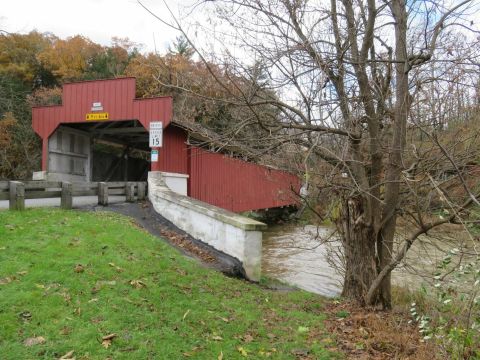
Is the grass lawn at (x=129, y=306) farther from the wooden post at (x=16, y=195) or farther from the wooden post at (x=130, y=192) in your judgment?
the wooden post at (x=130, y=192)

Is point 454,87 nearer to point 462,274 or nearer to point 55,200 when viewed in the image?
point 462,274

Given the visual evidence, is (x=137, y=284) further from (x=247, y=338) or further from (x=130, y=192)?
(x=130, y=192)

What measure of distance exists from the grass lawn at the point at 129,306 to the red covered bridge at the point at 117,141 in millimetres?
4201

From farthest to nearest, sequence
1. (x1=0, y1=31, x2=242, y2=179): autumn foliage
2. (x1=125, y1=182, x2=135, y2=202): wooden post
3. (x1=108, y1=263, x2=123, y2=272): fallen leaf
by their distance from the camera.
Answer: (x1=0, y1=31, x2=242, y2=179): autumn foliage → (x1=125, y1=182, x2=135, y2=202): wooden post → (x1=108, y1=263, x2=123, y2=272): fallen leaf

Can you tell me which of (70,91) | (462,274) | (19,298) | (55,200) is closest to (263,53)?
(462,274)

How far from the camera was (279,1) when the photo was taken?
5242 mm

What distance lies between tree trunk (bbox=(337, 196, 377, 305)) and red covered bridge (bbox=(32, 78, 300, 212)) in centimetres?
364

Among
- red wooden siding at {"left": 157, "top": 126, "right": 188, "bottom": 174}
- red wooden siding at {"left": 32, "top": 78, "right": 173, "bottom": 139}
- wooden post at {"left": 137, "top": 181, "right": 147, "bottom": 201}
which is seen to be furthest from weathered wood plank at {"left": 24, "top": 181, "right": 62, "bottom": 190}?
red wooden siding at {"left": 32, "top": 78, "right": 173, "bottom": 139}

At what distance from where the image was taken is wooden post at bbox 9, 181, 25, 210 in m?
8.11

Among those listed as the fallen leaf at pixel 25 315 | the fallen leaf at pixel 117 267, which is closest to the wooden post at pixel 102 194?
the fallen leaf at pixel 117 267

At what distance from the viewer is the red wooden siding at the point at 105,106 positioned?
38.2 feet

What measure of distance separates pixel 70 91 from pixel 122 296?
9785mm

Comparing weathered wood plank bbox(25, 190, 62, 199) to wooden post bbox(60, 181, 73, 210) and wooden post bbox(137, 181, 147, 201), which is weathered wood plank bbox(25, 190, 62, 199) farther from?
wooden post bbox(137, 181, 147, 201)

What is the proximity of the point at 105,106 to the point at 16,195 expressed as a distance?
4.92 meters
